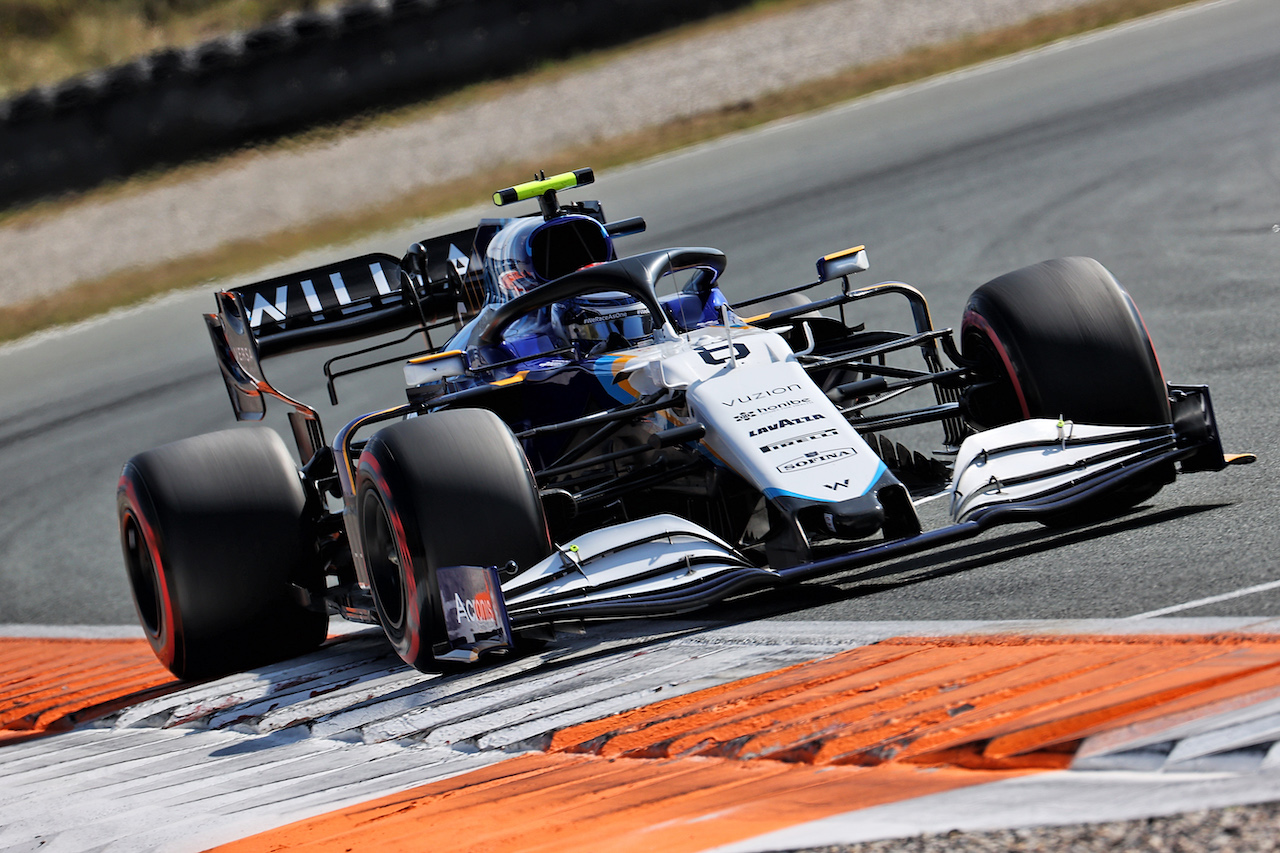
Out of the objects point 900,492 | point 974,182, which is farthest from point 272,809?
point 974,182

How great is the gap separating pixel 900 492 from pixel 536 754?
5.37ft

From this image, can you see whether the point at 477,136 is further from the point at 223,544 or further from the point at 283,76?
the point at 223,544

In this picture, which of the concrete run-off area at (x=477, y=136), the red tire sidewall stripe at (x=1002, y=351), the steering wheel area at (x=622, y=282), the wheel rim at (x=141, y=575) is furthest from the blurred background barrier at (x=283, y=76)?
the red tire sidewall stripe at (x=1002, y=351)

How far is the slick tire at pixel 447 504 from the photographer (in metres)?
4.68

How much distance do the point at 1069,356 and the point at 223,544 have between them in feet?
10.9

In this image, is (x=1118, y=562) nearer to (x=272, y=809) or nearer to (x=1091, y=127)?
(x=272, y=809)

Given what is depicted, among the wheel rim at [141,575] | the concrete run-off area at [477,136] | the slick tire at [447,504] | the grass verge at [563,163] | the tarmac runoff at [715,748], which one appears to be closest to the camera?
the tarmac runoff at [715,748]

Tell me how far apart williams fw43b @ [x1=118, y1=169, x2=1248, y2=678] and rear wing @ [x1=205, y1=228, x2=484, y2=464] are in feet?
0.11

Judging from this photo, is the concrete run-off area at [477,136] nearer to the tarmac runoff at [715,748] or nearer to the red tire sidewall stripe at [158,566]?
the red tire sidewall stripe at [158,566]

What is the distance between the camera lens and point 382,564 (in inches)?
207

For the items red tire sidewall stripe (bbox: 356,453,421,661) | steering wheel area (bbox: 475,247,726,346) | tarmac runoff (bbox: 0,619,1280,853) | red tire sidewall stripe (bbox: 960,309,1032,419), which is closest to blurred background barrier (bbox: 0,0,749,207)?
steering wheel area (bbox: 475,247,726,346)

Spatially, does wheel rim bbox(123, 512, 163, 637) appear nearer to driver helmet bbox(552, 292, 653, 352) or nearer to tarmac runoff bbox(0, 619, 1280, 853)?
tarmac runoff bbox(0, 619, 1280, 853)

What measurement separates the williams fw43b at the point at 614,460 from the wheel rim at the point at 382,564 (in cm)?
1

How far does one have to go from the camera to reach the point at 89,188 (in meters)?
18.5
